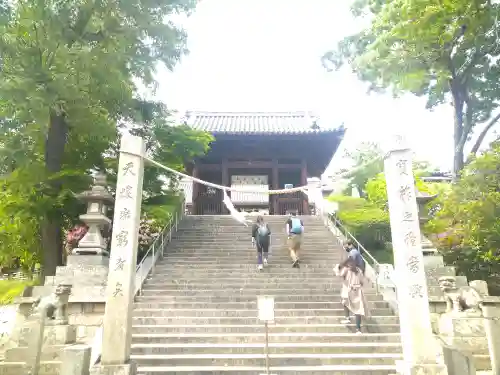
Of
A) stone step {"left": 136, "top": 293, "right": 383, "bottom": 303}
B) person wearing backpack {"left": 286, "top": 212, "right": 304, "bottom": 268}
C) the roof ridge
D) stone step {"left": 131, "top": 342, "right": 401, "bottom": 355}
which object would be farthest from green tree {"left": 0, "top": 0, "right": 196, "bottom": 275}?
the roof ridge

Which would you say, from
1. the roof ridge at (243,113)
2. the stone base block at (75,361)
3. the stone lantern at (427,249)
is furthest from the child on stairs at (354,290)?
the roof ridge at (243,113)

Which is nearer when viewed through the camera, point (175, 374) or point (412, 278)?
point (412, 278)

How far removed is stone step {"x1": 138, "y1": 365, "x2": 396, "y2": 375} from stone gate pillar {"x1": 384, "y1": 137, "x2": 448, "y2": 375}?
1.93 ft

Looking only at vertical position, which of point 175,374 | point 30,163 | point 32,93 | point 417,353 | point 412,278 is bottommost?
point 175,374

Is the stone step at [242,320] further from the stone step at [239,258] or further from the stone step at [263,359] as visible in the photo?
the stone step at [239,258]

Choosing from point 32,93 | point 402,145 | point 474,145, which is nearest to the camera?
point 402,145

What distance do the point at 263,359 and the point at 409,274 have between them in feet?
9.33

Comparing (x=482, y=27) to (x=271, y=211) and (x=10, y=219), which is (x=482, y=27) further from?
(x=10, y=219)

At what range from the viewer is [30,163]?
9273 millimetres

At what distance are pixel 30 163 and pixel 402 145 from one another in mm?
8446

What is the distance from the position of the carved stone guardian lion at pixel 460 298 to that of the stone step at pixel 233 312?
48.1 inches

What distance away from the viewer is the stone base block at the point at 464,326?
6.95 metres

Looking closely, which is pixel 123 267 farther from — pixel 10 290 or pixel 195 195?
pixel 195 195

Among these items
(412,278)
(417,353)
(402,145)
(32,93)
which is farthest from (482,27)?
(32,93)
